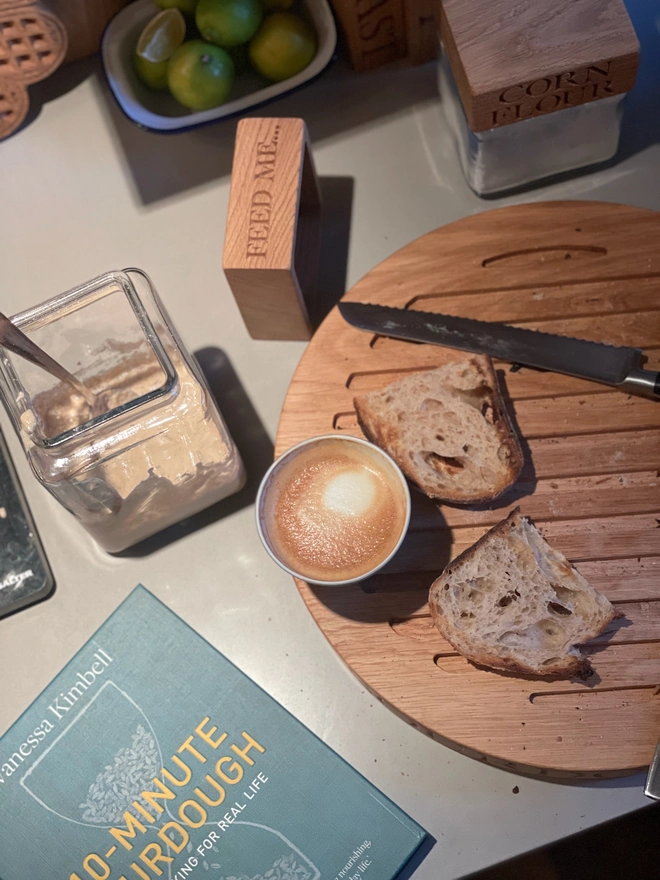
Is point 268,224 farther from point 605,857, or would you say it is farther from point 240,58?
point 605,857

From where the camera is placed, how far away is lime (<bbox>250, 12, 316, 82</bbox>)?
1094mm

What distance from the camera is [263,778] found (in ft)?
2.90

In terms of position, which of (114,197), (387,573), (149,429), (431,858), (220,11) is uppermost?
(220,11)

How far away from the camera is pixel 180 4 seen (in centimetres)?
112

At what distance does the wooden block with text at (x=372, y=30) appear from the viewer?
1113 millimetres

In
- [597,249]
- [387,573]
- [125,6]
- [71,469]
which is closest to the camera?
[71,469]


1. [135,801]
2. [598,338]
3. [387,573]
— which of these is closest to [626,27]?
[598,338]

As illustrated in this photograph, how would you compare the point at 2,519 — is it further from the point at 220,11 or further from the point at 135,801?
the point at 220,11

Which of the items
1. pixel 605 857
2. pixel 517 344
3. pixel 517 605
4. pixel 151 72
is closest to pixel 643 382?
pixel 517 344

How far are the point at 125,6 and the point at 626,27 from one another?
0.80 meters

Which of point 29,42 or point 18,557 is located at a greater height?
point 29,42

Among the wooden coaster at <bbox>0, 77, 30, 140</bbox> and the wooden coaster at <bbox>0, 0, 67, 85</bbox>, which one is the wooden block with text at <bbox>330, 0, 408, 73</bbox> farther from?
the wooden coaster at <bbox>0, 77, 30, 140</bbox>

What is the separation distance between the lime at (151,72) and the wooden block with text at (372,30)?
0.94 feet

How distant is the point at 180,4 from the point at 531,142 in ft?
1.92
